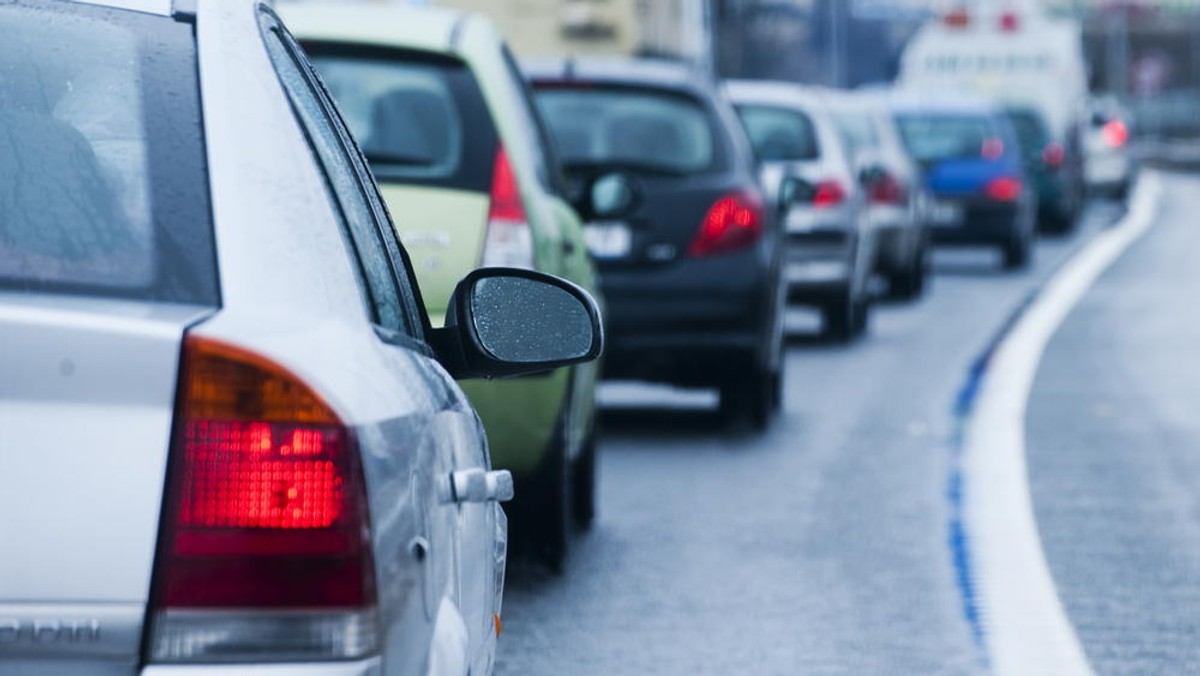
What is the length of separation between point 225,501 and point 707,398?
38.3ft

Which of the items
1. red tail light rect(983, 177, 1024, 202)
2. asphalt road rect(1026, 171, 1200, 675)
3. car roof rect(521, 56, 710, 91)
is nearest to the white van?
red tail light rect(983, 177, 1024, 202)

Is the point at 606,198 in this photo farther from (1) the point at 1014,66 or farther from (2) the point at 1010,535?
(1) the point at 1014,66

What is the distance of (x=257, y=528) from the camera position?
278 centimetres

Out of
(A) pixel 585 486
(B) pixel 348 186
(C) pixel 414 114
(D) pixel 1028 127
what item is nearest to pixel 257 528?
(B) pixel 348 186

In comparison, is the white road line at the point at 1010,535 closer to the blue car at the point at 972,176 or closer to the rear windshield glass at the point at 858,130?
the rear windshield glass at the point at 858,130

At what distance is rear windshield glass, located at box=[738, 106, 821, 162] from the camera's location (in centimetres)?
1914

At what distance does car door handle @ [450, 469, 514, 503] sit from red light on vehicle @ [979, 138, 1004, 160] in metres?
23.8

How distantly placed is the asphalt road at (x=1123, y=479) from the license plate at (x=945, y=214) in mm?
6495

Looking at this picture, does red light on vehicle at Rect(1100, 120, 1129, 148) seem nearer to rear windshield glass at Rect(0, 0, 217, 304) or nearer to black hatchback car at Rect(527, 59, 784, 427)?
black hatchback car at Rect(527, 59, 784, 427)

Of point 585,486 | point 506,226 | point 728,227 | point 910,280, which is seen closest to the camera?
point 506,226

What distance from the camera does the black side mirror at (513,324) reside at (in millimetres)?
4031

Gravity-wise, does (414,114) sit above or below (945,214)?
above

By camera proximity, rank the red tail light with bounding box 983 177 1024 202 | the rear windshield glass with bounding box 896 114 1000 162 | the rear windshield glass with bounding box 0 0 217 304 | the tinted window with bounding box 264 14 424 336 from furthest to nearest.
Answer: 1. the rear windshield glass with bounding box 896 114 1000 162
2. the red tail light with bounding box 983 177 1024 202
3. the tinted window with bounding box 264 14 424 336
4. the rear windshield glass with bounding box 0 0 217 304

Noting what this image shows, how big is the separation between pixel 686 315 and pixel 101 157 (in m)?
9.47
